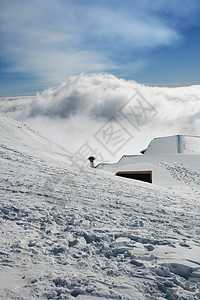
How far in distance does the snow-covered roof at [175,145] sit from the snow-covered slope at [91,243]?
21.6 metres

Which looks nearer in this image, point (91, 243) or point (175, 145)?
point (91, 243)

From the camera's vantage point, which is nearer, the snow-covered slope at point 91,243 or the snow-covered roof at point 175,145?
the snow-covered slope at point 91,243

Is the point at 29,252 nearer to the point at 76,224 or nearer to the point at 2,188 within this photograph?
the point at 76,224

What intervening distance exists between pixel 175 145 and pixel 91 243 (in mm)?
26321

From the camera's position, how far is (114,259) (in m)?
3.33

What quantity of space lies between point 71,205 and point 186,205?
3.43 m

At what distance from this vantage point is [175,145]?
92.5 feet

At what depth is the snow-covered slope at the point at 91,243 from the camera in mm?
2732

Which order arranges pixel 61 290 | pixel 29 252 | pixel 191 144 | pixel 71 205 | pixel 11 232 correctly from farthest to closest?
pixel 191 144 → pixel 71 205 → pixel 11 232 → pixel 29 252 → pixel 61 290

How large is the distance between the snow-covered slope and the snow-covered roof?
21636 millimetres

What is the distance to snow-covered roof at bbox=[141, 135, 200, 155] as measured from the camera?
1060 inches

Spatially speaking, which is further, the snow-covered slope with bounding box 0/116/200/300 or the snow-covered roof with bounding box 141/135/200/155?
the snow-covered roof with bounding box 141/135/200/155

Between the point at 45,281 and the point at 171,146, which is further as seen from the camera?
the point at 171,146

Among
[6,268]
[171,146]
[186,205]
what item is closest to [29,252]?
[6,268]
